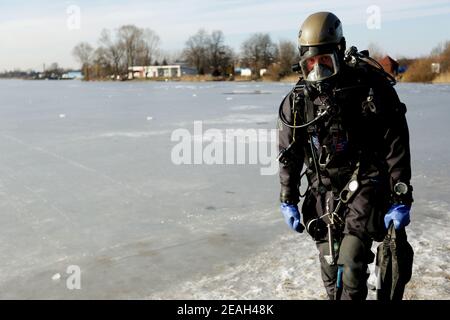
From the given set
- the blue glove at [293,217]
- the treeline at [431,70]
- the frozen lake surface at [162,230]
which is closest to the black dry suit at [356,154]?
the blue glove at [293,217]

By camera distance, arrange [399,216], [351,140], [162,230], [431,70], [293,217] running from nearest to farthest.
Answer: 1. [399,216]
2. [351,140]
3. [293,217]
4. [162,230]
5. [431,70]

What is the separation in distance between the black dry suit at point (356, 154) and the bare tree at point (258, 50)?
7905cm

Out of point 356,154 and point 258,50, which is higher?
point 258,50

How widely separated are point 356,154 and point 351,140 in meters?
0.09

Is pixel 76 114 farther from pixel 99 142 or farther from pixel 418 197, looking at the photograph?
pixel 418 197

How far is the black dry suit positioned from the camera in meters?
2.33

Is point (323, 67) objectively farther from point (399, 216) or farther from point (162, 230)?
point (162, 230)

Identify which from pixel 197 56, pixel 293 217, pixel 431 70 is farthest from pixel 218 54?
pixel 293 217

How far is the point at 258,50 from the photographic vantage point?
279 ft

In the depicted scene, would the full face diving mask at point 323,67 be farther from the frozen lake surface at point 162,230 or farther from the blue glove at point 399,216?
the frozen lake surface at point 162,230

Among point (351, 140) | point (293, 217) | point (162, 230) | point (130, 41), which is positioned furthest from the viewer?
point (130, 41)

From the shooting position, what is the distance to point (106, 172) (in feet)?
21.2

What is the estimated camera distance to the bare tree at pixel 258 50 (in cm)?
8201
